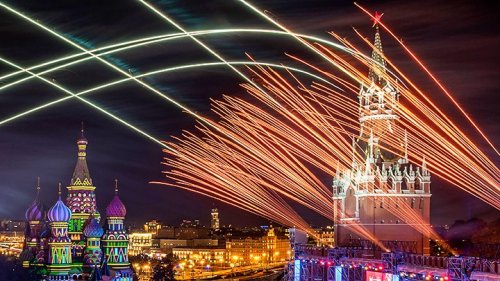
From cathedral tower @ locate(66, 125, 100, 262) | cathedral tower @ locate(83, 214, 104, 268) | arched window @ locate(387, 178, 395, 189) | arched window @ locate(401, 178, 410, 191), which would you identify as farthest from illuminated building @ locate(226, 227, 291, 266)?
arched window @ locate(401, 178, 410, 191)

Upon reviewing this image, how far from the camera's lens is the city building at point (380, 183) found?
40.3 metres

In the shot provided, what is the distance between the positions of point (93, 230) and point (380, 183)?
61.1 feet

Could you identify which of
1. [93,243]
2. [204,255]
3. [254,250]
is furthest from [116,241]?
[254,250]

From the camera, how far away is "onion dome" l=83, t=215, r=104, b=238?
46450 mm

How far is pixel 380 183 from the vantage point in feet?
134

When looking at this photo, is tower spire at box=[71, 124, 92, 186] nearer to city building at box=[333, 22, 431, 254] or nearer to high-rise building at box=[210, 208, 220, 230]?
city building at box=[333, 22, 431, 254]

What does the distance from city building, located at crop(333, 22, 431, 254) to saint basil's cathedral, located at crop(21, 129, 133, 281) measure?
14081 millimetres

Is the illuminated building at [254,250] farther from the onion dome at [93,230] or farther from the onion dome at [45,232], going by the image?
the onion dome at [93,230]

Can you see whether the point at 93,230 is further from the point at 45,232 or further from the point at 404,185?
the point at 404,185

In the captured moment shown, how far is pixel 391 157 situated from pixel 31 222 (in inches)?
1019

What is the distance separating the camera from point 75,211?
5109 centimetres

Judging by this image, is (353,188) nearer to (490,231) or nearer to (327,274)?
(490,231)

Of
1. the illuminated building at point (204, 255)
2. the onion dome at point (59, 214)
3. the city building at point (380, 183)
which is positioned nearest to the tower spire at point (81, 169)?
the onion dome at point (59, 214)

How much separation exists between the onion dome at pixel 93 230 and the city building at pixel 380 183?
15185 mm
